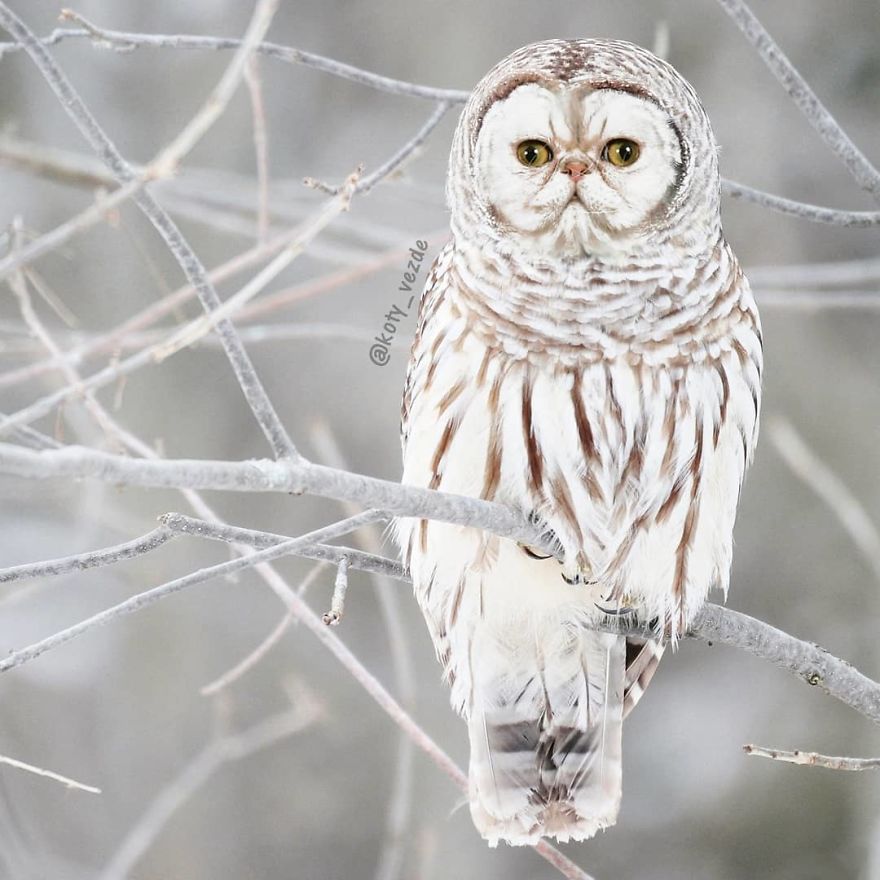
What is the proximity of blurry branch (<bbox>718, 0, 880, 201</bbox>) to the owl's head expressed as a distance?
24cm

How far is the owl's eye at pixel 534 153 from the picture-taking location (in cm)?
264

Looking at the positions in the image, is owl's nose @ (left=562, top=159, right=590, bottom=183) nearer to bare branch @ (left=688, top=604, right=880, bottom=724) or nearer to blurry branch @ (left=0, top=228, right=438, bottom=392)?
blurry branch @ (left=0, top=228, right=438, bottom=392)

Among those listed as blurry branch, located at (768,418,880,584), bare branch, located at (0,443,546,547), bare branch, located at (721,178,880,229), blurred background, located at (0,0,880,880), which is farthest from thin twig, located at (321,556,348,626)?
blurred background, located at (0,0,880,880)

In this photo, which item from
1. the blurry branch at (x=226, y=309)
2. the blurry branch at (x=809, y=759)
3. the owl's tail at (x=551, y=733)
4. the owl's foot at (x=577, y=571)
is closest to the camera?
the blurry branch at (x=226, y=309)

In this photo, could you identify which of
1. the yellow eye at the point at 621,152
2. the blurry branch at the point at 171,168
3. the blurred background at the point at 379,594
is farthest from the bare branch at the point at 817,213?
the blurred background at the point at 379,594

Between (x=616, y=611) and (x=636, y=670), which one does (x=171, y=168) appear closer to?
(x=616, y=611)

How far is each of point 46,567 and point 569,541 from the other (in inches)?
51.8

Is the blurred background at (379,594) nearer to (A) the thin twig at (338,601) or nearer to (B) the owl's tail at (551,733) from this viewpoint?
→ (B) the owl's tail at (551,733)

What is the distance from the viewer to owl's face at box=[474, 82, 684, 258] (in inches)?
102

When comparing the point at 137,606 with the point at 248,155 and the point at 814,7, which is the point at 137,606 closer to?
the point at 248,155

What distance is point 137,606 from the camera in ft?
5.89

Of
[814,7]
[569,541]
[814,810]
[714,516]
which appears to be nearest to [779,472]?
[814,810]

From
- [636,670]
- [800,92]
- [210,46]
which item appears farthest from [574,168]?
[636,670]

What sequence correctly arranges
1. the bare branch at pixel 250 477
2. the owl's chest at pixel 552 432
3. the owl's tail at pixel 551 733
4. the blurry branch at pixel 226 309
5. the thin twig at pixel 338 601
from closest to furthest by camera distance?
the bare branch at pixel 250 477, the blurry branch at pixel 226 309, the thin twig at pixel 338 601, the owl's chest at pixel 552 432, the owl's tail at pixel 551 733
